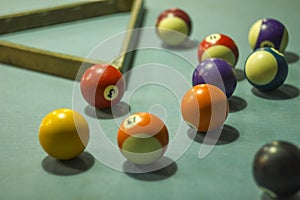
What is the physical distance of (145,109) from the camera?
2979 millimetres

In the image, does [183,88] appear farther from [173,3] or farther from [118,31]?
[173,3]

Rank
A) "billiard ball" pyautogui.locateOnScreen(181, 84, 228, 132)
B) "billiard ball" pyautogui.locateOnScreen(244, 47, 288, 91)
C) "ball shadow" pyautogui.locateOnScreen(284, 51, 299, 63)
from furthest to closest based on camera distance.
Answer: "ball shadow" pyautogui.locateOnScreen(284, 51, 299, 63) < "billiard ball" pyautogui.locateOnScreen(244, 47, 288, 91) < "billiard ball" pyautogui.locateOnScreen(181, 84, 228, 132)

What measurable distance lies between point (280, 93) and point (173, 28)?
3.49ft

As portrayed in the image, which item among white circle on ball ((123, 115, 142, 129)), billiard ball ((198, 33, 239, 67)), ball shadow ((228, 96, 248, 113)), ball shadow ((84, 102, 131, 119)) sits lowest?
ball shadow ((84, 102, 131, 119))

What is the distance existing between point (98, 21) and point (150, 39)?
67cm

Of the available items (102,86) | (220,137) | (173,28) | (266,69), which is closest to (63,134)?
(102,86)

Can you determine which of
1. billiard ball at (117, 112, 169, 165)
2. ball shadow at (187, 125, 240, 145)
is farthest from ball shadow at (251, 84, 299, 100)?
billiard ball at (117, 112, 169, 165)

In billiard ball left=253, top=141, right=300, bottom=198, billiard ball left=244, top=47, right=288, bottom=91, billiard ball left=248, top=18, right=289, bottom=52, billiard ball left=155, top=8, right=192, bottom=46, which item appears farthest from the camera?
billiard ball left=155, top=8, right=192, bottom=46

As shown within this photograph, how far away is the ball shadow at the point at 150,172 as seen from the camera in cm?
232

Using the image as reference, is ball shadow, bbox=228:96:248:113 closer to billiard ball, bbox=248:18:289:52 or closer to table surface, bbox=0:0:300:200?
table surface, bbox=0:0:300:200

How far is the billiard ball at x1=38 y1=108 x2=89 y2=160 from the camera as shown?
232 centimetres

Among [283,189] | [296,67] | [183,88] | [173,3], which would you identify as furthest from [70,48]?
[283,189]

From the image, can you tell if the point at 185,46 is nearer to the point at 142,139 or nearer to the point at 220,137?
the point at 220,137

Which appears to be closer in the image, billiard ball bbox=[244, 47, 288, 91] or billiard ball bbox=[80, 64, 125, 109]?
billiard ball bbox=[80, 64, 125, 109]
